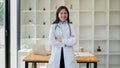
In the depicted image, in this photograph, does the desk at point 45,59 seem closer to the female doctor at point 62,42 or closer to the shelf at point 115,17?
the female doctor at point 62,42

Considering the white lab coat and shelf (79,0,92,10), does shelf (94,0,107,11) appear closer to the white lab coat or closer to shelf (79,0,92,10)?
shelf (79,0,92,10)

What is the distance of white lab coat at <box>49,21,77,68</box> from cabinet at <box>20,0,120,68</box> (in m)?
2.41

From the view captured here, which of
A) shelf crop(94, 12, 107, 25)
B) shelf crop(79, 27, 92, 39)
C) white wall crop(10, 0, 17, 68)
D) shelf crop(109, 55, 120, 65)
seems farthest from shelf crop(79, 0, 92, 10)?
white wall crop(10, 0, 17, 68)

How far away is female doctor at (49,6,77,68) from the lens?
276 cm

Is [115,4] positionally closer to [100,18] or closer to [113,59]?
[100,18]

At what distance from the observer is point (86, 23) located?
17.7 ft

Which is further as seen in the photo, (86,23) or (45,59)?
(86,23)

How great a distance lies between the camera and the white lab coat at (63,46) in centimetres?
275

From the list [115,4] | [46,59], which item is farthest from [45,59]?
[115,4]

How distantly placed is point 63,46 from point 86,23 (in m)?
2.70

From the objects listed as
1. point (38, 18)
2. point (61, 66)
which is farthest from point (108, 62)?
point (61, 66)

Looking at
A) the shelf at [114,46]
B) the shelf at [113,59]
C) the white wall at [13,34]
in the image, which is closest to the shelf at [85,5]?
the shelf at [114,46]

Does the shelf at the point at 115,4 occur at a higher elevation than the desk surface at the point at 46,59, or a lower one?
higher

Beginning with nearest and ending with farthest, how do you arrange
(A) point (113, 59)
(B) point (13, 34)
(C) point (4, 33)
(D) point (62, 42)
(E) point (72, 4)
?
1. (D) point (62, 42)
2. (C) point (4, 33)
3. (B) point (13, 34)
4. (E) point (72, 4)
5. (A) point (113, 59)
